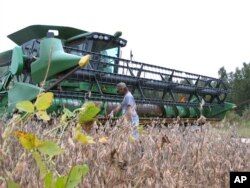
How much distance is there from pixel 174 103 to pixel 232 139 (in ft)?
21.0

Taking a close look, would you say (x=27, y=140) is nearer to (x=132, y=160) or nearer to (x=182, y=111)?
(x=132, y=160)

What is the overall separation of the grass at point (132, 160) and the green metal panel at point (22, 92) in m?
3.64

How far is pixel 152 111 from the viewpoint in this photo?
813 centimetres

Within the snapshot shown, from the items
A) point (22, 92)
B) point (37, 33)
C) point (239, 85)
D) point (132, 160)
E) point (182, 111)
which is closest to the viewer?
point (132, 160)

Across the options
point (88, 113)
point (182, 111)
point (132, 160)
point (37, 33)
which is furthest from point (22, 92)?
point (88, 113)

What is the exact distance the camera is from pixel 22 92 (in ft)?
19.2

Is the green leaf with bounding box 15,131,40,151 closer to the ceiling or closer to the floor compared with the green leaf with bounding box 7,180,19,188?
closer to the ceiling

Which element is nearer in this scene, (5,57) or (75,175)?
(75,175)

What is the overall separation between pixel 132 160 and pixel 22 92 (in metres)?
4.69

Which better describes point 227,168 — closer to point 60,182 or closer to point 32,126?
point 32,126

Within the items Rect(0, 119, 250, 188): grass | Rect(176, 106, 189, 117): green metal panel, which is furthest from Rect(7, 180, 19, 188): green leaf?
Rect(176, 106, 189, 117): green metal panel

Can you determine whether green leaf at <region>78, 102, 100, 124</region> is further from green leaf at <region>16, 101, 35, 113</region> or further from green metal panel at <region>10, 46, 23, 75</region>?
green metal panel at <region>10, 46, 23, 75</region>

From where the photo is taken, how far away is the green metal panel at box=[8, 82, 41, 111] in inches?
216

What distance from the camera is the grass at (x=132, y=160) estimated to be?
1087 mm
